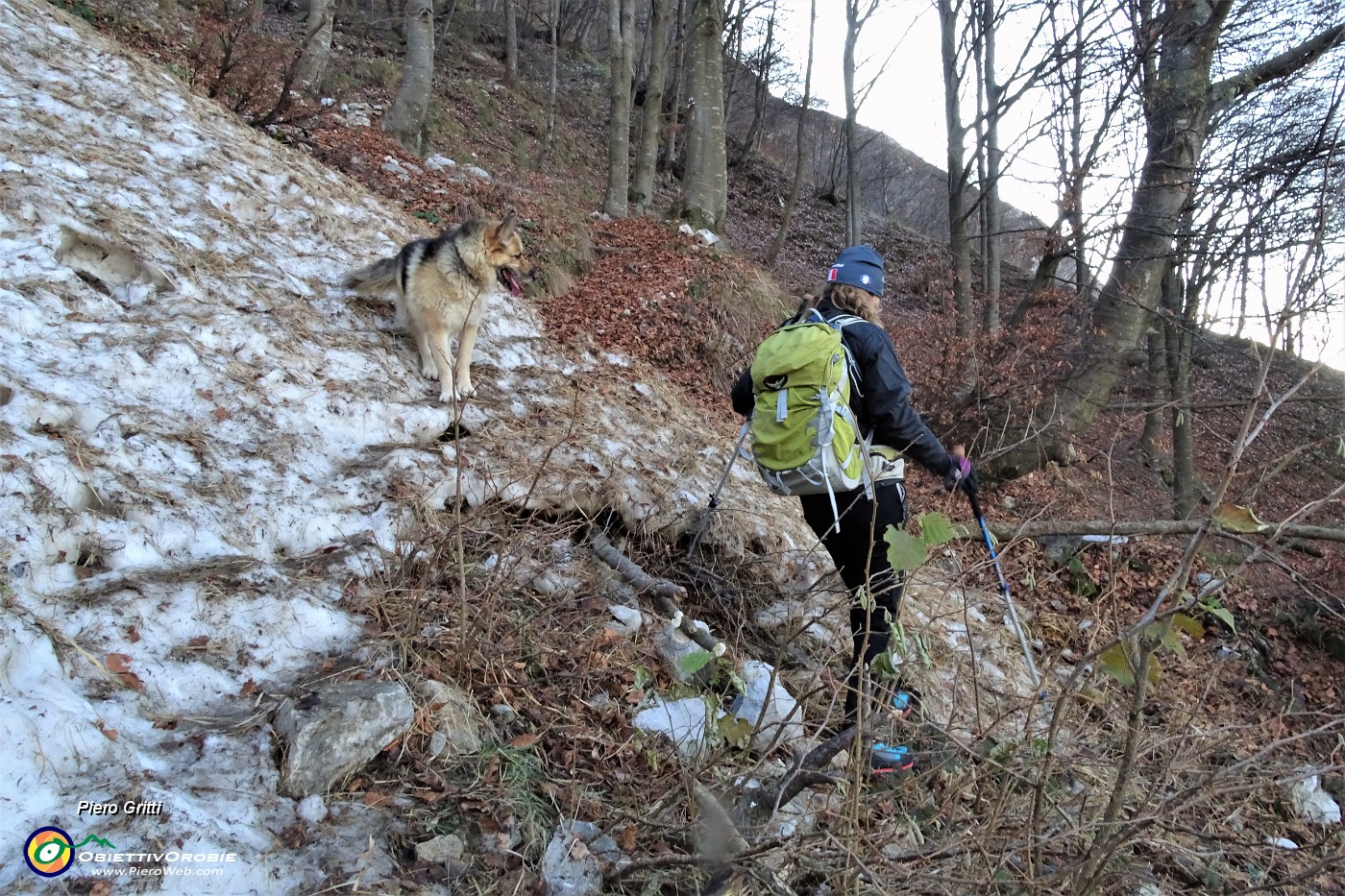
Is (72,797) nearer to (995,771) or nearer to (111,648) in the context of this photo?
(111,648)

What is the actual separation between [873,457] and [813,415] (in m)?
0.35

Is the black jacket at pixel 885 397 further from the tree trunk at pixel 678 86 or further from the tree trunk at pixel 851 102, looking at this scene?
the tree trunk at pixel 678 86

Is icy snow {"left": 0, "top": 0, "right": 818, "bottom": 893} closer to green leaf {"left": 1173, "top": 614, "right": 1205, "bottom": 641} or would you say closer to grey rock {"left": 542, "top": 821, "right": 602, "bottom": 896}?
grey rock {"left": 542, "top": 821, "right": 602, "bottom": 896}

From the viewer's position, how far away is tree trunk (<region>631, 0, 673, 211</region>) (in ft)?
41.4

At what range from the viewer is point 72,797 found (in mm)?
2051

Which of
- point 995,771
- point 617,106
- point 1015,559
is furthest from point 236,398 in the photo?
point 617,106

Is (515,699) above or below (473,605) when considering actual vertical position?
below

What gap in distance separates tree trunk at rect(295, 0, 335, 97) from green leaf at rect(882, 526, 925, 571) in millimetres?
11274

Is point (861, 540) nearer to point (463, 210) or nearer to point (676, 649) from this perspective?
point (676, 649)

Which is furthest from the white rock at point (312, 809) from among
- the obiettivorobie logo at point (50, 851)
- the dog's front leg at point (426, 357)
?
the dog's front leg at point (426, 357)

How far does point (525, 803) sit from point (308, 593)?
1357 millimetres

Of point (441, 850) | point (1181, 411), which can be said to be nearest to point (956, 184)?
point (1181, 411)

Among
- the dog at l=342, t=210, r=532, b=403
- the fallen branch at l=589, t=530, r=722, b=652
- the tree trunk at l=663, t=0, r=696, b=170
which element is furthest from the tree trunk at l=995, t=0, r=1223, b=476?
the tree trunk at l=663, t=0, r=696, b=170

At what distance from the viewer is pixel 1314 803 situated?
4.34 meters
